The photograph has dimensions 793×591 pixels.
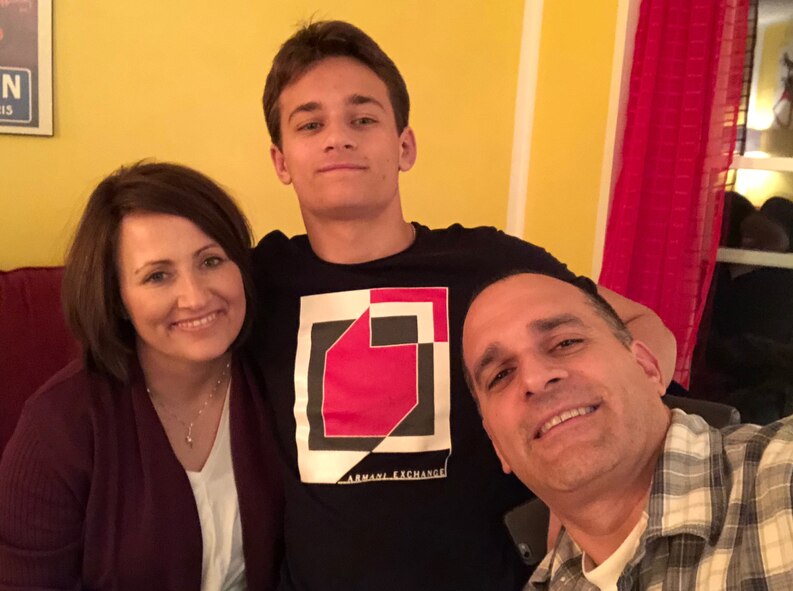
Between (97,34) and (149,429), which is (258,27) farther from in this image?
(149,429)

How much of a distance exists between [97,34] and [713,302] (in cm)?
201

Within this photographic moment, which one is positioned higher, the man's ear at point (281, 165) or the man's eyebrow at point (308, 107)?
→ the man's eyebrow at point (308, 107)

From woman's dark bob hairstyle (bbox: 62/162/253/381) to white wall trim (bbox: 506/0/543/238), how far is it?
4.60 ft

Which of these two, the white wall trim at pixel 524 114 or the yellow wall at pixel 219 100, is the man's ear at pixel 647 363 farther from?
the white wall trim at pixel 524 114

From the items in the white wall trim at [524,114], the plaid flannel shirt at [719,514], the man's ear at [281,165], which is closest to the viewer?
the plaid flannel shirt at [719,514]

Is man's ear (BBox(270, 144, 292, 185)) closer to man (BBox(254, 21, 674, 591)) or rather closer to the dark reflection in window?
man (BBox(254, 21, 674, 591))

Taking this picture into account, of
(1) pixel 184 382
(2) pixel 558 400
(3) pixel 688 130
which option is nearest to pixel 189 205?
(1) pixel 184 382

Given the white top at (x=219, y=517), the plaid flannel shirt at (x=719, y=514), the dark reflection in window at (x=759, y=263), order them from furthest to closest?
1. the dark reflection in window at (x=759, y=263)
2. the white top at (x=219, y=517)
3. the plaid flannel shirt at (x=719, y=514)

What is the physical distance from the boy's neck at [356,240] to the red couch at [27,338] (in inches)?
25.0

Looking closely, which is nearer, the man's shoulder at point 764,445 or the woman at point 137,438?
the man's shoulder at point 764,445

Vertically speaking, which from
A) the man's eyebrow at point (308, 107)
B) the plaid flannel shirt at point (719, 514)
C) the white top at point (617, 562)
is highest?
the man's eyebrow at point (308, 107)

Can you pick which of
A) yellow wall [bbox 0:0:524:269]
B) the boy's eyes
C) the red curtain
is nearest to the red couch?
yellow wall [bbox 0:0:524:269]

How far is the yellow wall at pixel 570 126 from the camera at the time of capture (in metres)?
2.15

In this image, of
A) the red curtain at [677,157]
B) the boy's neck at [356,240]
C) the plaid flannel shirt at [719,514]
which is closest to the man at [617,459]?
the plaid flannel shirt at [719,514]
